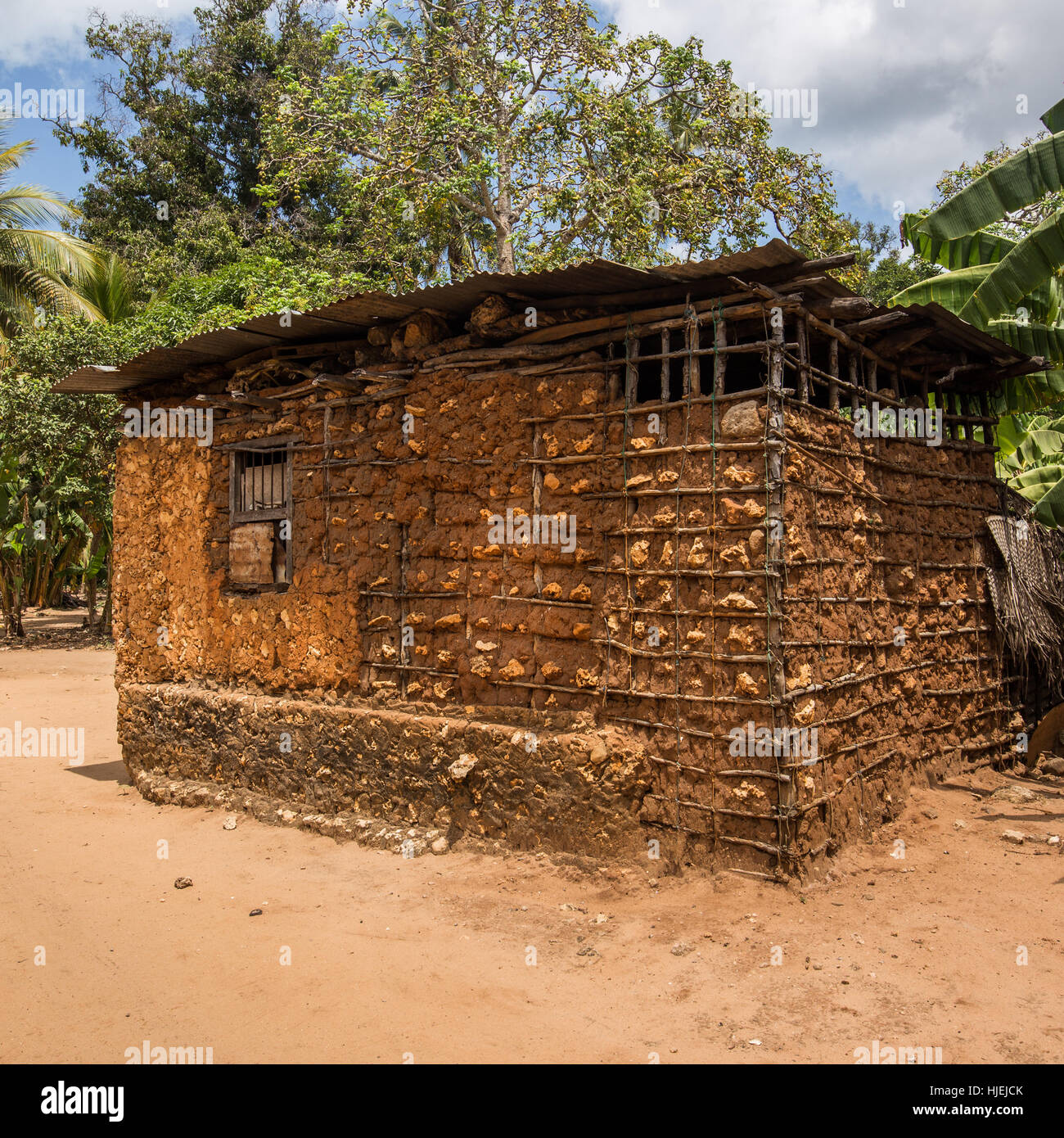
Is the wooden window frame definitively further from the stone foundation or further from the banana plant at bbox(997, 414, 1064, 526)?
the banana plant at bbox(997, 414, 1064, 526)

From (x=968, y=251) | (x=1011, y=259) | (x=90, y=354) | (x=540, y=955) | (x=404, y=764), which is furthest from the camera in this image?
(x=90, y=354)

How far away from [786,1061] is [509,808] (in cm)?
266

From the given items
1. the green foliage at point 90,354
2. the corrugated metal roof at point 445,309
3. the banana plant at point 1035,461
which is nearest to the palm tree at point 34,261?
the green foliage at point 90,354

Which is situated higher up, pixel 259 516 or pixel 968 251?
pixel 968 251

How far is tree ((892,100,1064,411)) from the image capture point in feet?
22.6

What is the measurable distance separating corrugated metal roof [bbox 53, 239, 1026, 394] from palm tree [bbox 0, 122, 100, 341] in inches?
477

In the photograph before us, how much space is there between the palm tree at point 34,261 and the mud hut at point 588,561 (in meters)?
12.4

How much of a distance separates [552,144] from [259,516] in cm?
1001

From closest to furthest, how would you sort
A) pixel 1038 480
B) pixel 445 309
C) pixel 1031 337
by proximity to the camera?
pixel 445 309 → pixel 1031 337 → pixel 1038 480

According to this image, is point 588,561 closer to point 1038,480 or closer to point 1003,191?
point 1003,191

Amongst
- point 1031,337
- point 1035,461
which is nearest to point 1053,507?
point 1031,337

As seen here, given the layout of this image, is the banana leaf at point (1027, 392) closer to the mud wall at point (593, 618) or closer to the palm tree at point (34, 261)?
the mud wall at point (593, 618)

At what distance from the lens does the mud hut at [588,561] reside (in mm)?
5254

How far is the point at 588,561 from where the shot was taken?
580 centimetres
